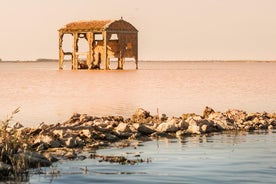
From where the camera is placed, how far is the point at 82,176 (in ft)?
46.2

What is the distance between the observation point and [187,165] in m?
15.3

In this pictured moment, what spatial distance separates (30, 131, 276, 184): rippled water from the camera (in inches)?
539

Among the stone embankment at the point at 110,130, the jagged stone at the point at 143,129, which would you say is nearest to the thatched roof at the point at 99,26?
the stone embankment at the point at 110,130

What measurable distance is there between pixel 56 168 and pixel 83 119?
29.3 ft

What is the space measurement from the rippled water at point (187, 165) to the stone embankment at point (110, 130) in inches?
36.8

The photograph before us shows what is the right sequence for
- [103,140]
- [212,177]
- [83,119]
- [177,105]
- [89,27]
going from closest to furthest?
[212,177] → [103,140] → [83,119] → [177,105] → [89,27]

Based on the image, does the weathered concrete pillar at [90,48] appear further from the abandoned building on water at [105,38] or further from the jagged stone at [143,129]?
the jagged stone at [143,129]

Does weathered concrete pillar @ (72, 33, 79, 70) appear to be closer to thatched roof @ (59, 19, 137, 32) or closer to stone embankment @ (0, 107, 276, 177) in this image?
thatched roof @ (59, 19, 137, 32)

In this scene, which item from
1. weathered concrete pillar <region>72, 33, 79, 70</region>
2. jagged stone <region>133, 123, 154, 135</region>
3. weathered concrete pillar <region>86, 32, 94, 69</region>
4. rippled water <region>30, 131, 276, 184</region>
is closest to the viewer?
rippled water <region>30, 131, 276, 184</region>

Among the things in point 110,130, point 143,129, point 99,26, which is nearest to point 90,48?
point 99,26

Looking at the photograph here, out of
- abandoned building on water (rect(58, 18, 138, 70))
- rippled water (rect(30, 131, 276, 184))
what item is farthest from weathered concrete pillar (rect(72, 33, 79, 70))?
rippled water (rect(30, 131, 276, 184))

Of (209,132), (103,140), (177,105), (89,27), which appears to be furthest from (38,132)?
(89,27)

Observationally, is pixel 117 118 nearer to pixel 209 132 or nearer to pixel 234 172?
pixel 209 132

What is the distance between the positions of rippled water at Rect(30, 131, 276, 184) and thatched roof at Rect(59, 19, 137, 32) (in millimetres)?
60981
